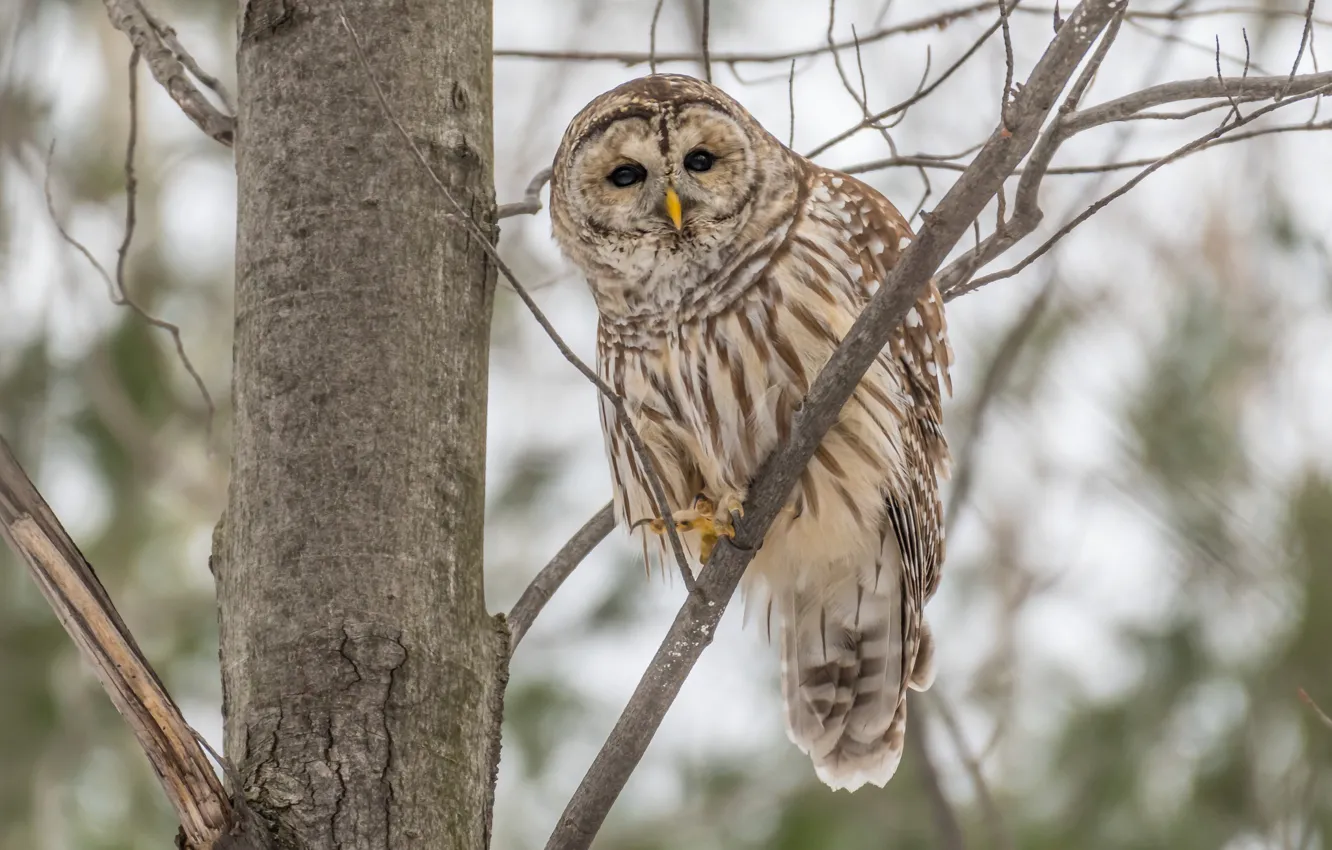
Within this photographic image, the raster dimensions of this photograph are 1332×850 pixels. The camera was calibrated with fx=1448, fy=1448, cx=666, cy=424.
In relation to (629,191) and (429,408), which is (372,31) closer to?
(429,408)

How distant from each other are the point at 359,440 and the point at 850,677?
1.97 meters

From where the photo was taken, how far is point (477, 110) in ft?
7.87

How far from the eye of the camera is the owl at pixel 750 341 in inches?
Result: 121

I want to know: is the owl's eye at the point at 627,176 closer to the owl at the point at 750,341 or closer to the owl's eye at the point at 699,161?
the owl at the point at 750,341

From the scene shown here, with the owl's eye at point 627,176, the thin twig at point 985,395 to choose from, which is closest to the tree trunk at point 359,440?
the owl's eye at point 627,176

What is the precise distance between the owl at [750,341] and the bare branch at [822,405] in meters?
0.68

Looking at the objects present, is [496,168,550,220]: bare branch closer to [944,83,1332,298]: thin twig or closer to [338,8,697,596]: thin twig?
[338,8,697,596]: thin twig

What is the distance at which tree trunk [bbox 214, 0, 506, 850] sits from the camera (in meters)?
2.01

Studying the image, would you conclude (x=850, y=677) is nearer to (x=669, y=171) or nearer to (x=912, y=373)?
(x=912, y=373)

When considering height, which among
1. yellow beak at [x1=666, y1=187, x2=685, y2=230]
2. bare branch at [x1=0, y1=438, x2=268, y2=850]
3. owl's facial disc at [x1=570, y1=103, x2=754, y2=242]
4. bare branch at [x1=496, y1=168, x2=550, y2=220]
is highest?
owl's facial disc at [x1=570, y1=103, x2=754, y2=242]

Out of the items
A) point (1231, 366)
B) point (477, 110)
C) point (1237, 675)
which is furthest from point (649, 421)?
point (1231, 366)

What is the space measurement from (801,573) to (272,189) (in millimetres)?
1781

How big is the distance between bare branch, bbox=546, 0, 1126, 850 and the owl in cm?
68

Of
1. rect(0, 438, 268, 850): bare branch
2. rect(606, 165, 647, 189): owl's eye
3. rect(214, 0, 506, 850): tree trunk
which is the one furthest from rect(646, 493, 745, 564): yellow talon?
rect(0, 438, 268, 850): bare branch
